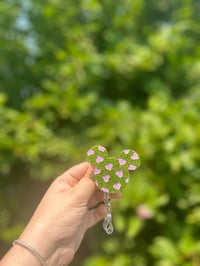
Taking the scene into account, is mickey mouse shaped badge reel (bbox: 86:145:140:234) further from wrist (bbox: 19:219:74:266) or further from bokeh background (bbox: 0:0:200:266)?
bokeh background (bbox: 0:0:200:266)

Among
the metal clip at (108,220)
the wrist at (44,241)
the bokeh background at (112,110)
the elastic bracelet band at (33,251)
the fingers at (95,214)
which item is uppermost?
the bokeh background at (112,110)

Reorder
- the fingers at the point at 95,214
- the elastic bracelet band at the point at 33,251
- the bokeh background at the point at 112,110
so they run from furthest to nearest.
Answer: the bokeh background at the point at 112,110 < the fingers at the point at 95,214 < the elastic bracelet band at the point at 33,251

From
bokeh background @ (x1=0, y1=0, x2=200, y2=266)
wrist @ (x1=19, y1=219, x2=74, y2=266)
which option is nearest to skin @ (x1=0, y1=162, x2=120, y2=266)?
wrist @ (x1=19, y1=219, x2=74, y2=266)

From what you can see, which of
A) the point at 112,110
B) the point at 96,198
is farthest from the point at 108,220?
the point at 112,110

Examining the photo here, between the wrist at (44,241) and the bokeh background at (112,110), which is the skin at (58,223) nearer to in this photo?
the wrist at (44,241)

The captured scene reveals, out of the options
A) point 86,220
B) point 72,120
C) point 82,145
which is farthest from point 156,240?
point 86,220

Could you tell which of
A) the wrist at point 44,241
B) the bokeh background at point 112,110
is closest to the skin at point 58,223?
the wrist at point 44,241
